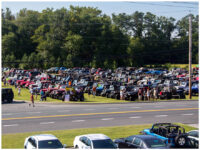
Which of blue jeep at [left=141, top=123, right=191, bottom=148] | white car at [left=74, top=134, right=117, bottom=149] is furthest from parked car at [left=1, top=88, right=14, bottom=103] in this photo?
white car at [left=74, top=134, right=117, bottom=149]

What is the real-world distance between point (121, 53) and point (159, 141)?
88.5 metres

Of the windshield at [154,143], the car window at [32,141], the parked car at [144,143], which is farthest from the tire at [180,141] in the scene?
the car window at [32,141]

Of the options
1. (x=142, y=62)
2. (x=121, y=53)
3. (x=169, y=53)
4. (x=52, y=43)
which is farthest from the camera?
(x=169, y=53)

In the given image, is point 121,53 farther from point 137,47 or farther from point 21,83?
point 21,83

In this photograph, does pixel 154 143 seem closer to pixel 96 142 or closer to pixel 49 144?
pixel 96 142

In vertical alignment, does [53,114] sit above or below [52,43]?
below

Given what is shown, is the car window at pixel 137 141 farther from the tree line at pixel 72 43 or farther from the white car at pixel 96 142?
the tree line at pixel 72 43

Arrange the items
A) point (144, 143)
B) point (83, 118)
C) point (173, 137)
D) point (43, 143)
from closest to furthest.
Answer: point (43, 143) → point (144, 143) → point (173, 137) → point (83, 118)

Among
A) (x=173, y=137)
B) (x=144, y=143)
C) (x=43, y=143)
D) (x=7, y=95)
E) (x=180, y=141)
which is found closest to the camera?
(x=43, y=143)

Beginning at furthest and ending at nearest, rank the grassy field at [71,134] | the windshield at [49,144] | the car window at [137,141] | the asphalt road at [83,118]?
1. the asphalt road at [83,118]
2. the grassy field at [71,134]
3. the car window at [137,141]
4. the windshield at [49,144]

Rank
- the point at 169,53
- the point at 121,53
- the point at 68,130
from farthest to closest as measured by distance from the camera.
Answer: the point at 169,53
the point at 121,53
the point at 68,130

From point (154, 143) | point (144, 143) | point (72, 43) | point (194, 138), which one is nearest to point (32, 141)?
point (144, 143)

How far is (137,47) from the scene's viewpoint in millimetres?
106562

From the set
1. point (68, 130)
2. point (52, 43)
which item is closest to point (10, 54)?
point (52, 43)
